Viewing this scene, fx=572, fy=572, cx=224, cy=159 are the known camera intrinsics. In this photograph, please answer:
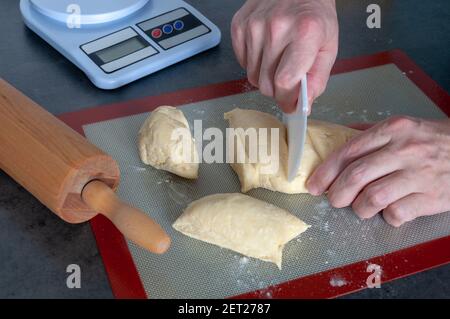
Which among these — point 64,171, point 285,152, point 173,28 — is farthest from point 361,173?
point 173,28

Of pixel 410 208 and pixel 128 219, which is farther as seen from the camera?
pixel 410 208

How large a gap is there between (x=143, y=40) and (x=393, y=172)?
0.74m

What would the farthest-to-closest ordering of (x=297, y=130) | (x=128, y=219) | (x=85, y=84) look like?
1. (x=85, y=84)
2. (x=297, y=130)
3. (x=128, y=219)

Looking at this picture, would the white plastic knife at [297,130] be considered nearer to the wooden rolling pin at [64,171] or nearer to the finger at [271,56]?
the finger at [271,56]

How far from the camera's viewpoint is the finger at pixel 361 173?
43.7 inches

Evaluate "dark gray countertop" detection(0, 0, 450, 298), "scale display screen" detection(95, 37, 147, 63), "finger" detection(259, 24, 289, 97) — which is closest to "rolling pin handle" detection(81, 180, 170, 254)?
"dark gray countertop" detection(0, 0, 450, 298)

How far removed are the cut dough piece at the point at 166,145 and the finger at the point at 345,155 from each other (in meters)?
0.26

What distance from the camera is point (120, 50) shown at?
1459 millimetres

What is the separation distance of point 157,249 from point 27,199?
0.36m

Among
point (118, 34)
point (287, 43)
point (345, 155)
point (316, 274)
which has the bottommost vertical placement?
point (316, 274)

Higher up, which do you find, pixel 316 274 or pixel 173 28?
pixel 173 28

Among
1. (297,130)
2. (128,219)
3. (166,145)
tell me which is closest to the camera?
(128,219)

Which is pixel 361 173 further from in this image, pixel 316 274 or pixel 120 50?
pixel 120 50
